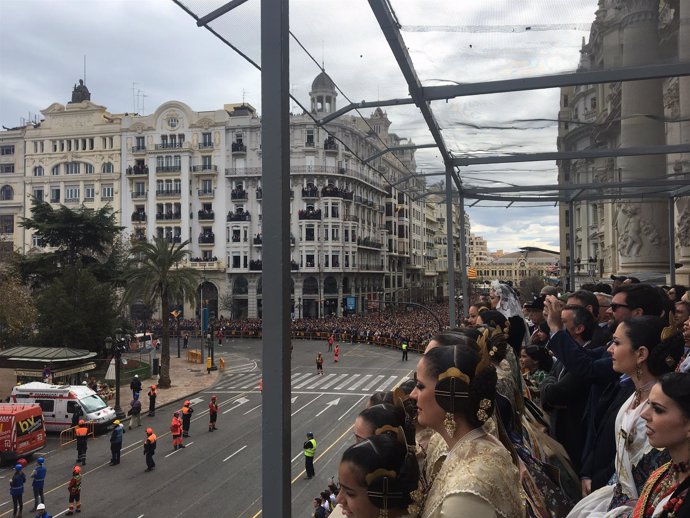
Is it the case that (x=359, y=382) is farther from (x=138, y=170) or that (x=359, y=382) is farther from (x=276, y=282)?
(x=138, y=170)

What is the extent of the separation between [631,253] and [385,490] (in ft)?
54.7

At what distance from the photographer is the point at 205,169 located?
60.3 m

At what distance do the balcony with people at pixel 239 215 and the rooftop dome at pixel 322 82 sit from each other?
54.3m

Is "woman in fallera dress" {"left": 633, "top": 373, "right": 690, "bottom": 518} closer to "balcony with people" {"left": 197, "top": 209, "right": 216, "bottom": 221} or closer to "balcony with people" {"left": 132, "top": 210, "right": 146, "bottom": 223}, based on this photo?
"balcony with people" {"left": 197, "top": 209, "right": 216, "bottom": 221}

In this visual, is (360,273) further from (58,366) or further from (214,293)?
(58,366)

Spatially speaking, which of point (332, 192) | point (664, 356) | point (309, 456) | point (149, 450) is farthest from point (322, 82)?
point (332, 192)

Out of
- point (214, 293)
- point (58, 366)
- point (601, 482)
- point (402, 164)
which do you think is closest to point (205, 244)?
point (214, 293)

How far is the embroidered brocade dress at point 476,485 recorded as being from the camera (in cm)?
195

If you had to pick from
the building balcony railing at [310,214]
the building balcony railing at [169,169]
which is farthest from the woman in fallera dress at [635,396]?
the building balcony railing at [169,169]

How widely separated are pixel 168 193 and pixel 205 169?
5285mm

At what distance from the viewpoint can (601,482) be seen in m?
3.97

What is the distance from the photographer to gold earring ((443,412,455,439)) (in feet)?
7.43

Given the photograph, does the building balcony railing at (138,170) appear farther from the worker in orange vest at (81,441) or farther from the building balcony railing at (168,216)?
the worker in orange vest at (81,441)

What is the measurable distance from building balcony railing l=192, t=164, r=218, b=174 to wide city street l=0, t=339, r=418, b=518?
33.9m
